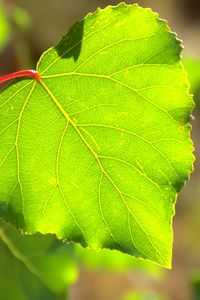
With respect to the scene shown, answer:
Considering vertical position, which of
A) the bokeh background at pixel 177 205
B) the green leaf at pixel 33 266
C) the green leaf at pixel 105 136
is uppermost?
the green leaf at pixel 105 136

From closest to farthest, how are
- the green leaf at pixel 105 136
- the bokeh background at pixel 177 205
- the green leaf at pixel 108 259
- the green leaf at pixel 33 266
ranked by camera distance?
the green leaf at pixel 105 136 → the green leaf at pixel 33 266 → the green leaf at pixel 108 259 → the bokeh background at pixel 177 205

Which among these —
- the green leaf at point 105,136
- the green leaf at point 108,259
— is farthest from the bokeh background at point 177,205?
the green leaf at point 105,136

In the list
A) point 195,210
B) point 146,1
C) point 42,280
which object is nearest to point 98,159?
point 42,280

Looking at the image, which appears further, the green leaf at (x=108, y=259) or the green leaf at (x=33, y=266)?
the green leaf at (x=108, y=259)

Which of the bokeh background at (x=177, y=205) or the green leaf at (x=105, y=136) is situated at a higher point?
the green leaf at (x=105, y=136)

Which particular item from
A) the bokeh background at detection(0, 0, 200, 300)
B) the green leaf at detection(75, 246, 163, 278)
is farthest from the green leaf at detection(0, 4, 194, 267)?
the bokeh background at detection(0, 0, 200, 300)

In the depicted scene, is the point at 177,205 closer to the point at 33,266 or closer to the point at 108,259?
the point at 108,259

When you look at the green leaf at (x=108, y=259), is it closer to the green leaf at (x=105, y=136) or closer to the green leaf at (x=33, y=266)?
the green leaf at (x=33, y=266)

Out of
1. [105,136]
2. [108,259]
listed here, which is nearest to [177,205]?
[108,259]
